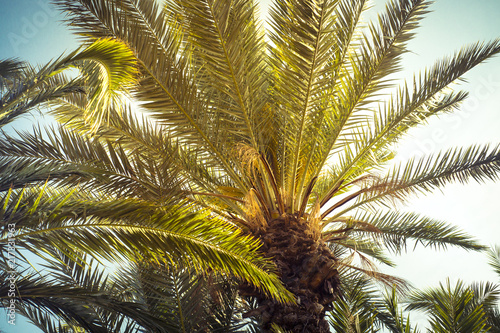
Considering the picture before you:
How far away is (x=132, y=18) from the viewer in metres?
5.42

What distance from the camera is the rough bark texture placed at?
4848mm

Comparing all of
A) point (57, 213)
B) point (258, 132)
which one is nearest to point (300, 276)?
point (258, 132)

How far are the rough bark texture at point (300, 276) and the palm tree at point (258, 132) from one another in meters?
0.02

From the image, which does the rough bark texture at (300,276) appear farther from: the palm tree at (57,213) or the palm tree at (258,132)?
the palm tree at (57,213)

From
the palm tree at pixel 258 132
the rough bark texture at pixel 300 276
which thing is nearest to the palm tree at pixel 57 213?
the palm tree at pixel 258 132

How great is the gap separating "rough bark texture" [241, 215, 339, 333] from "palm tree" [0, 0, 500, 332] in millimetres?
16

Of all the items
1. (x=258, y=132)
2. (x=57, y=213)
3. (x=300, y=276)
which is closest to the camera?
(x=57, y=213)

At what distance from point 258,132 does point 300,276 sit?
77.6 inches

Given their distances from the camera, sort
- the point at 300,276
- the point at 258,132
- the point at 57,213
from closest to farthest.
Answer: the point at 57,213, the point at 300,276, the point at 258,132

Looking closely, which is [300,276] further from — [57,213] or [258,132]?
[57,213]

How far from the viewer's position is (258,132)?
19.1 ft

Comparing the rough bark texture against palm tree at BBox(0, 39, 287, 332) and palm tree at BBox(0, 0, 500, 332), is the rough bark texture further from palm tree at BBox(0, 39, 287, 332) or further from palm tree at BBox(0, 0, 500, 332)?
palm tree at BBox(0, 39, 287, 332)

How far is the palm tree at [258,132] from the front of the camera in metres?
4.75

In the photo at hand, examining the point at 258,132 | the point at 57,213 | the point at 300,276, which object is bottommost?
the point at 57,213
